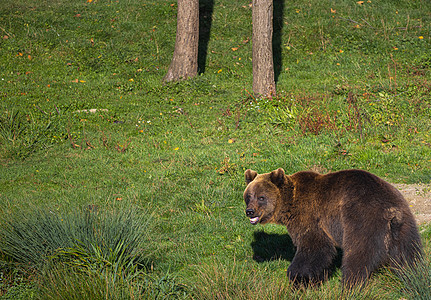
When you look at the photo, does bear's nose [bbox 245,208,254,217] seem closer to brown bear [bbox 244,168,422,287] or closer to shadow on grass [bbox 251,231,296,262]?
brown bear [bbox 244,168,422,287]

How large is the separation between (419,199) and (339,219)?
2990 millimetres

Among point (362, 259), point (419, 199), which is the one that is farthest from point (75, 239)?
point (419, 199)

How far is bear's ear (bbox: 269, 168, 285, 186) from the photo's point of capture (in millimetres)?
5461

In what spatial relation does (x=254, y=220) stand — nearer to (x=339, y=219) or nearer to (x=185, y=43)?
(x=339, y=219)

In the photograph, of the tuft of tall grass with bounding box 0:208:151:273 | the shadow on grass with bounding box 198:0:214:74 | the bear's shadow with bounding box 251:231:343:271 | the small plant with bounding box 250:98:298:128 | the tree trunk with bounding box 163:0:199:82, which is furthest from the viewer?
the shadow on grass with bounding box 198:0:214:74

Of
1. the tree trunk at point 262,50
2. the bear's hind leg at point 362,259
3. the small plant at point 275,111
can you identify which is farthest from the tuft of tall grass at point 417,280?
the tree trunk at point 262,50

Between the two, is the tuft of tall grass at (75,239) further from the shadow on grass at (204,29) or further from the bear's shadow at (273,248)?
the shadow on grass at (204,29)

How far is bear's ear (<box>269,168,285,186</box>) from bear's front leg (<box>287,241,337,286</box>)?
2.76 feet

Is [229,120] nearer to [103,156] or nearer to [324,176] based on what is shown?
[103,156]

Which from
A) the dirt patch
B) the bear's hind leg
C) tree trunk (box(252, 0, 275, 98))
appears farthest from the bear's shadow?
tree trunk (box(252, 0, 275, 98))

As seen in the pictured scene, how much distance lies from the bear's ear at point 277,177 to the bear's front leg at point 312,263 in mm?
842

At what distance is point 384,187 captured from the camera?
475 cm

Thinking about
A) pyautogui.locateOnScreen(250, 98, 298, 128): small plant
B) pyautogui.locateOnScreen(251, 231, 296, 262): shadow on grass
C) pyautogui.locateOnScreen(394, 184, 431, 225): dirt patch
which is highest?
pyautogui.locateOnScreen(250, 98, 298, 128): small plant

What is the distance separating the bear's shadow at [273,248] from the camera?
600 centimetres
